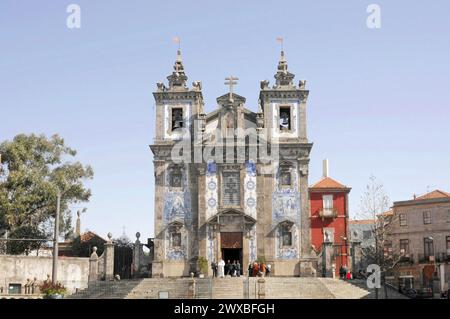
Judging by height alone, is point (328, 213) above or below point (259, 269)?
above

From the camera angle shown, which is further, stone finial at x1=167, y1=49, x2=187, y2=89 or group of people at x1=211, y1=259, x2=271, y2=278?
stone finial at x1=167, y1=49, x2=187, y2=89

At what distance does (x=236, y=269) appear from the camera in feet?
131

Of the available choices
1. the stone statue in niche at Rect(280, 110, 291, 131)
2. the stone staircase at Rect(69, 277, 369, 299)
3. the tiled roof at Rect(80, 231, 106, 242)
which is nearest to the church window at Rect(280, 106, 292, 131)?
the stone statue in niche at Rect(280, 110, 291, 131)

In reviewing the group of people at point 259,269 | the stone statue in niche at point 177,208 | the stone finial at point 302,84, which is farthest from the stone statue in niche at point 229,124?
the group of people at point 259,269

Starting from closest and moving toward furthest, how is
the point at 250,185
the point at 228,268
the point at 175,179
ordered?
the point at 228,268, the point at 250,185, the point at 175,179

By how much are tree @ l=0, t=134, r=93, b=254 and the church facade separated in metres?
11.3

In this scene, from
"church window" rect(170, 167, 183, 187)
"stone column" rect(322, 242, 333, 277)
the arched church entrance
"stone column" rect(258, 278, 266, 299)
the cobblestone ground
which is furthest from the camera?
"church window" rect(170, 167, 183, 187)

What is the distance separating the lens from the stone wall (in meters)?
41.9

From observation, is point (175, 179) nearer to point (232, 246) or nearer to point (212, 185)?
point (212, 185)

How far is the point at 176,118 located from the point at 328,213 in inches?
605

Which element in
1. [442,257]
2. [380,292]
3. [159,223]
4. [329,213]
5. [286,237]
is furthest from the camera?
[442,257]

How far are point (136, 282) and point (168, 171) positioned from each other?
29.3 ft

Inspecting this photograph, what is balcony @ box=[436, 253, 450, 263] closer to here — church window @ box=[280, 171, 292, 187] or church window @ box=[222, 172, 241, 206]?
church window @ box=[280, 171, 292, 187]

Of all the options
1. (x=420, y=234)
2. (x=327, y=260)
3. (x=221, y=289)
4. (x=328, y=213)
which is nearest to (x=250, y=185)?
(x=327, y=260)
